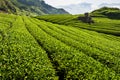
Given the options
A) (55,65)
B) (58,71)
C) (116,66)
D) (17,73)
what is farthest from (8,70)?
(116,66)

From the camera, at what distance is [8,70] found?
2755cm

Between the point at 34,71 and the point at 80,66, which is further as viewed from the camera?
the point at 80,66

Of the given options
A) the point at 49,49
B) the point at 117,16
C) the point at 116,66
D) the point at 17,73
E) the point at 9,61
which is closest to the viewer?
the point at 17,73

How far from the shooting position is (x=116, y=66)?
38156 mm

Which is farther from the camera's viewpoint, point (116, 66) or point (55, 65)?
point (116, 66)

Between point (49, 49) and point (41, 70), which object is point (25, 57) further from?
point (49, 49)

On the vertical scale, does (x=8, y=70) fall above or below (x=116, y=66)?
above

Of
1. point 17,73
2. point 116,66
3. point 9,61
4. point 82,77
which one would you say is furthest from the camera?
point 116,66

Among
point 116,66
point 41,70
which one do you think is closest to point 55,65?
point 41,70

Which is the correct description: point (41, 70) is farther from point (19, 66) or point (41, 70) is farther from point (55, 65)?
point (55, 65)

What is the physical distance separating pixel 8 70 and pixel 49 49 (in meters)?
17.8

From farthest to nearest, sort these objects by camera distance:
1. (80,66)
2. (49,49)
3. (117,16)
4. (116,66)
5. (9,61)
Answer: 1. (117,16)
2. (49,49)
3. (116,66)
4. (80,66)
5. (9,61)

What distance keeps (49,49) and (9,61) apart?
14.3 m

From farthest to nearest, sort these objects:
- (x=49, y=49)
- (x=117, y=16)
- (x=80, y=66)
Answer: (x=117, y=16), (x=49, y=49), (x=80, y=66)
